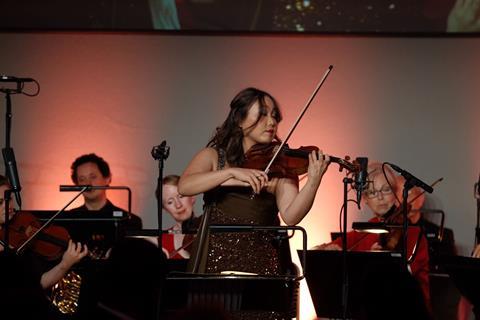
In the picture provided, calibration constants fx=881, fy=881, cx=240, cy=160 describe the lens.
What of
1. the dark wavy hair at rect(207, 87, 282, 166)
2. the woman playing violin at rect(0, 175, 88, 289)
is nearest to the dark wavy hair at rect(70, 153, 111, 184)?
the woman playing violin at rect(0, 175, 88, 289)

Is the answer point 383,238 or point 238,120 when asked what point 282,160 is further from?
point 383,238

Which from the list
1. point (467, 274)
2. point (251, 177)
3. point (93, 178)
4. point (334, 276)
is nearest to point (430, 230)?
point (334, 276)

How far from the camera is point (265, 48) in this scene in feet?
21.6

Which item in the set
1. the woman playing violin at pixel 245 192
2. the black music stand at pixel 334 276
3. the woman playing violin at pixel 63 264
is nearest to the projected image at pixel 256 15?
the woman playing violin at pixel 63 264

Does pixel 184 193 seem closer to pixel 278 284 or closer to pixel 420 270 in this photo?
pixel 278 284

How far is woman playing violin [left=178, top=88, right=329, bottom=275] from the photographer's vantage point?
3.75 m

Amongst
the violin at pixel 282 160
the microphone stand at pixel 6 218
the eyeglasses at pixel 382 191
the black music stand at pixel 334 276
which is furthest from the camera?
the eyeglasses at pixel 382 191

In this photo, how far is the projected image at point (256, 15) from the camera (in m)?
6.30

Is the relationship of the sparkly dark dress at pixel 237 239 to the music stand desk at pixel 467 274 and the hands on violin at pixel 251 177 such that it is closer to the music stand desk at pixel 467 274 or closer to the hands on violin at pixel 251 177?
the hands on violin at pixel 251 177

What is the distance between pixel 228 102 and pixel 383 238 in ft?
5.99

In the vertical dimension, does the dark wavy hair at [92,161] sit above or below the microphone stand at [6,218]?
above

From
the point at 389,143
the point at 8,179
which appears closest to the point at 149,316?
the point at 8,179

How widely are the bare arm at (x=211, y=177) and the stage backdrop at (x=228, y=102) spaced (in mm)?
2723

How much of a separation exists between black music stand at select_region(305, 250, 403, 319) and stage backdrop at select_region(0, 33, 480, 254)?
6.49 feet
